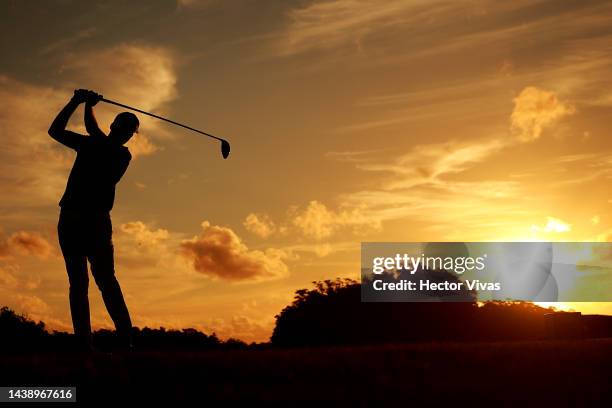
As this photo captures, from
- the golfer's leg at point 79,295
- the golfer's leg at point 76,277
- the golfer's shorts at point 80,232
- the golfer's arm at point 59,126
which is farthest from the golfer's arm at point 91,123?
the golfer's leg at point 79,295

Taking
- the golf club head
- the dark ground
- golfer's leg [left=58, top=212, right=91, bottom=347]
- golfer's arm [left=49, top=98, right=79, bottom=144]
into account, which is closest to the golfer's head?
golfer's arm [left=49, top=98, right=79, bottom=144]

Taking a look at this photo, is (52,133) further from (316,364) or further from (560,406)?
(560,406)

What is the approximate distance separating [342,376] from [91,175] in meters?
4.59

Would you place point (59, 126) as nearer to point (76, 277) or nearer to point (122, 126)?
point (122, 126)

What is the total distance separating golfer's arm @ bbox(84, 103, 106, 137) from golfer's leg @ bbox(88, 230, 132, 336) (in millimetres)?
1584

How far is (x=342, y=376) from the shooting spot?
31.7ft

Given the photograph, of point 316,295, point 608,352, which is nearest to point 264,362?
point 608,352

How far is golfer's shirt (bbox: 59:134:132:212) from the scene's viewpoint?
37.4 ft

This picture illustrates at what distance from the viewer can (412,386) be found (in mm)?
9078

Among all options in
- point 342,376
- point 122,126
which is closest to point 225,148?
point 122,126

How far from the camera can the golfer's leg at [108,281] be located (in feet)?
38.2

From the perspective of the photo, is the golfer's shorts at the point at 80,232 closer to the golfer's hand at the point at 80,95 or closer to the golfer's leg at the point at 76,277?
the golfer's leg at the point at 76,277

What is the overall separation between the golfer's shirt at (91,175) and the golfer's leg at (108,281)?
24.2 inches

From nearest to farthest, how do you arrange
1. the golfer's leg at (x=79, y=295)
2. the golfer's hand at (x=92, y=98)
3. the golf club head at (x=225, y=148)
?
the golfer's leg at (x=79, y=295) → the golfer's hand at (x=92, y=98) → the golf club head at (x=225, y=148)
